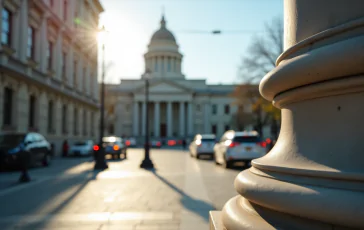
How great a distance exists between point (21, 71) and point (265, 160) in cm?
2137

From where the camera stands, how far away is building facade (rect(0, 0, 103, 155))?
20141mm

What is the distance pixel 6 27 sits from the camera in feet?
64.9

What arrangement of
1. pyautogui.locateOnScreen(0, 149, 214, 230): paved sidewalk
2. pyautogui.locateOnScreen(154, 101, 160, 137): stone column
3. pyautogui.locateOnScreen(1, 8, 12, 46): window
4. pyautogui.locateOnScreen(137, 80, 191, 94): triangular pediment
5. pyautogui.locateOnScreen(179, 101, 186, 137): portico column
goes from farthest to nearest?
1. pyautogui.locateOnScreen(179, 101, 186, 137): portico column
2. pyautogui.locateOnScreen(154, 101, 160, 137): stone column
3. pyautogui.locateOnScreen(137, 80, 191, 94): triangular pediment
4. pyautogui.locateOnScreen(1, 8, 12, 46): window
5. pyautogui.locateOnScreen(0, 149, 214, 230): paved sidewalk

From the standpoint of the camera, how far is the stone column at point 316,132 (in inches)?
70.2

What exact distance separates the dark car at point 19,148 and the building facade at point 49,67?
306 centimetres

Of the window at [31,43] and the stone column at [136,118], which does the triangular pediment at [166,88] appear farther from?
the window at [31,43]

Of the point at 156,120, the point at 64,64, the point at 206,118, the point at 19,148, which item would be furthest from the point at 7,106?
the point at 206,118

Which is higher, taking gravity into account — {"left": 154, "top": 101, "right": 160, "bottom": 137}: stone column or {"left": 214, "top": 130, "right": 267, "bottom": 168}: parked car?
{"left": 154, "top": 101, "right": 160, "bottom": 137}: stone column

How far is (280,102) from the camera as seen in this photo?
2508 mm

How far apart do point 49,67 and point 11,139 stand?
11384 mm

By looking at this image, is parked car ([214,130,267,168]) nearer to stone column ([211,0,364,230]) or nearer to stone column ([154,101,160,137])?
stone column ([211,0,364,230])

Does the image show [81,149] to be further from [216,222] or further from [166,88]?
[166,88]

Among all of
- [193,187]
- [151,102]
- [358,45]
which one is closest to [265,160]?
[358,45]

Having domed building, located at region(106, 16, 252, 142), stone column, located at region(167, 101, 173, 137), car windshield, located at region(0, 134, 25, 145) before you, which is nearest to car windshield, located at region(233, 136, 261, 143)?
car windshield, located at region(0, 134, 25, 145)
